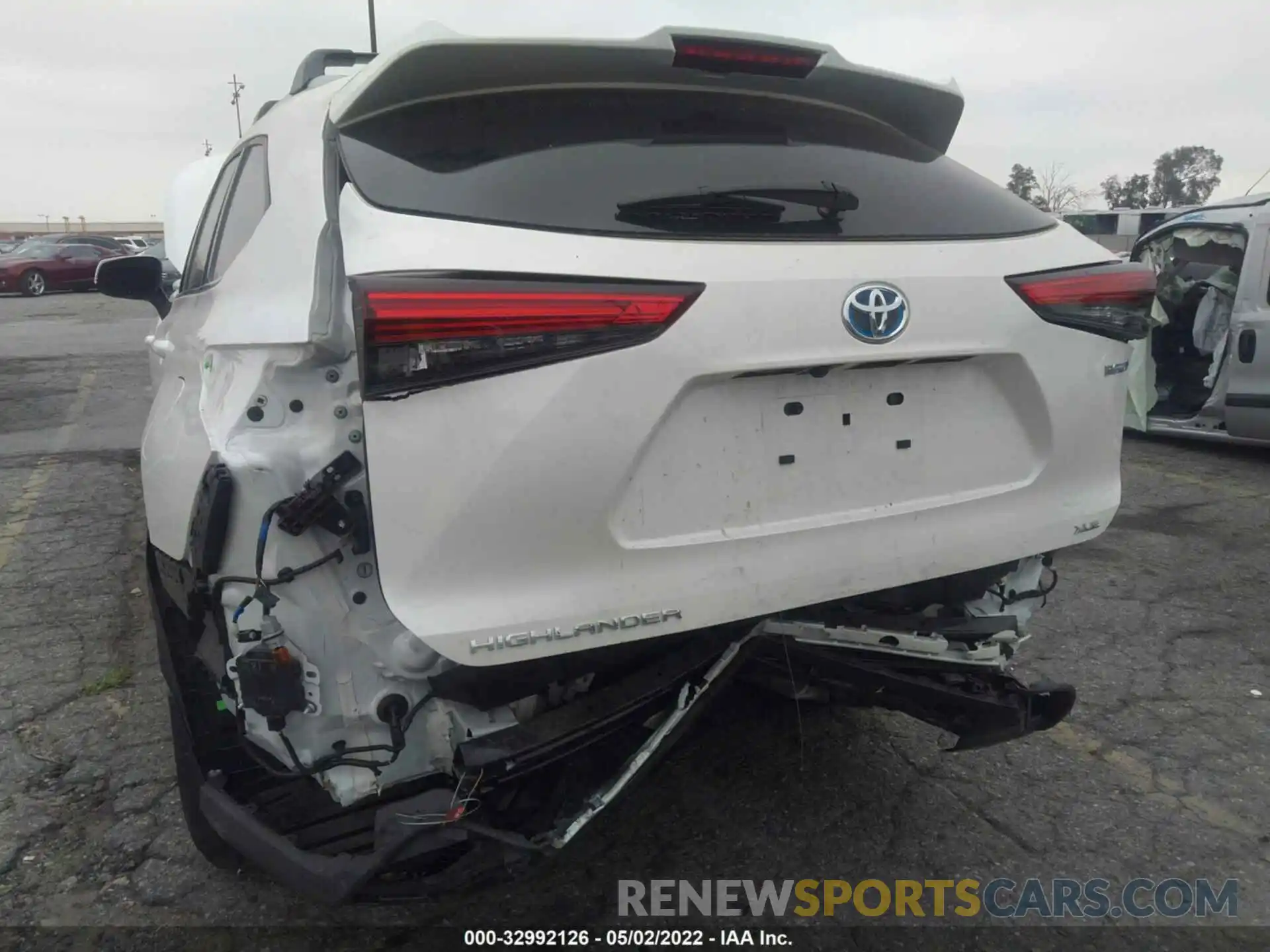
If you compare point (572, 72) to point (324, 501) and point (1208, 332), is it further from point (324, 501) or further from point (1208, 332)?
point (1208, 332)

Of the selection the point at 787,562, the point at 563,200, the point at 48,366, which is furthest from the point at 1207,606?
the point at 48,366

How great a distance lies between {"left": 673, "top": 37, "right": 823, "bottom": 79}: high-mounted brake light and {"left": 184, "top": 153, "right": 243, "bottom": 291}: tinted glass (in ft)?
5.43

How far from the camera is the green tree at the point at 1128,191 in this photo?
29377mm

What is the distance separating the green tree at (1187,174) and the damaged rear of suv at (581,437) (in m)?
34.2

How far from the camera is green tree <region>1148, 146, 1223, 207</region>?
109ft

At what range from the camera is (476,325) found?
1.79 meters

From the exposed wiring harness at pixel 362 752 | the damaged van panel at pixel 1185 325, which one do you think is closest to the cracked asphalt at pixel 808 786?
the exposed wiring harness at pixel 362 752

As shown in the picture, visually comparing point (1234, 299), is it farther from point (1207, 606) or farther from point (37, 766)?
point (37, 766)

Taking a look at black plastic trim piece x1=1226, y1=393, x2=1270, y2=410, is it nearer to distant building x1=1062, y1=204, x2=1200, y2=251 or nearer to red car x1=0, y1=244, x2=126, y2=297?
distant building x1=1062, y1=204, x2=1200, y2=251

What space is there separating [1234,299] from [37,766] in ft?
25.6

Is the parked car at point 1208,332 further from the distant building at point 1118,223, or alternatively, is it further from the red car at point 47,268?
the red car at point 47,268

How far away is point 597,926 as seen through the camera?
8.19 feet

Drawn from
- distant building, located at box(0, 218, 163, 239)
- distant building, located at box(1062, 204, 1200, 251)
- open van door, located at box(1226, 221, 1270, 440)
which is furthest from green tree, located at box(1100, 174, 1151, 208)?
distant building, located at box(0, 218, 163, 239)

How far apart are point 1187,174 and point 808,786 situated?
129ft
